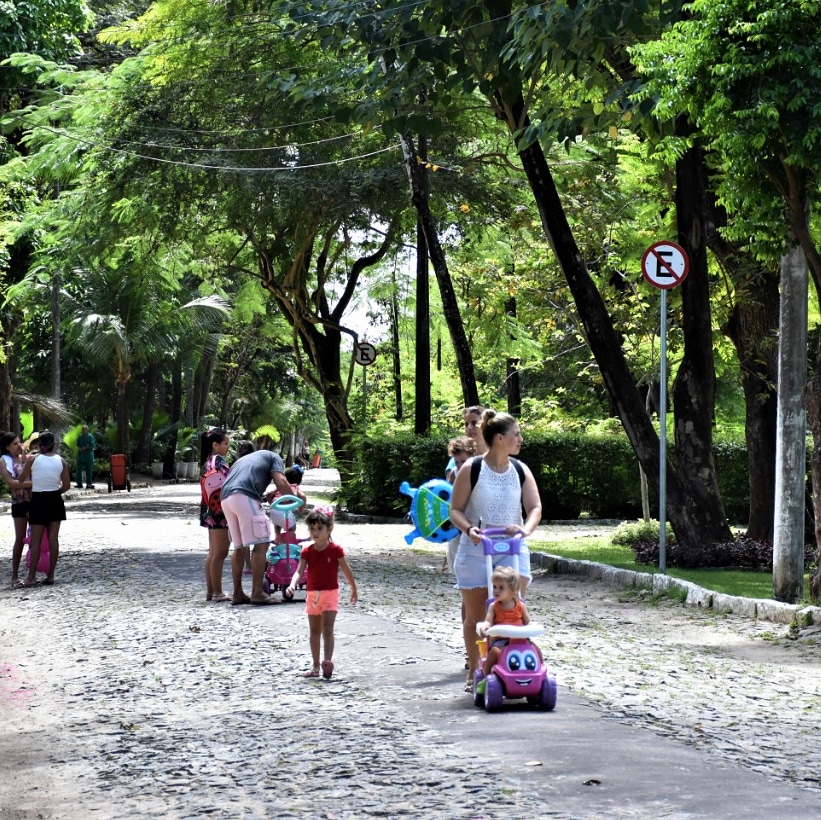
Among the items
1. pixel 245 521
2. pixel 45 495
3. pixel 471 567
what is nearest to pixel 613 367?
pixel 245 521

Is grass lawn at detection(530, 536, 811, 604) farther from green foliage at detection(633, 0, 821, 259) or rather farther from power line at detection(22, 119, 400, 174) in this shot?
power line at detection(22, 119, 400, 174)

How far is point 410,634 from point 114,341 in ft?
129

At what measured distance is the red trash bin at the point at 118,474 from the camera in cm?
4471

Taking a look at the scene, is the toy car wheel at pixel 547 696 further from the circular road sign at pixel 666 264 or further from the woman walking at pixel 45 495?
the woman walking at pixel 45 495

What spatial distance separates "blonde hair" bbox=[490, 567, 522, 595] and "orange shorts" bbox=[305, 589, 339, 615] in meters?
1.80

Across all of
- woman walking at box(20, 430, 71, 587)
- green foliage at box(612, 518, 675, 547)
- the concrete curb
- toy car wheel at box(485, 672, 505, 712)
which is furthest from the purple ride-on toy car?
green foliage at box(612, 518, 675, 547)

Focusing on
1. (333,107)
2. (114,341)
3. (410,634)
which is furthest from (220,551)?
(114,341)

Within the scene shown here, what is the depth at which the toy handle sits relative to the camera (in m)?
13.0

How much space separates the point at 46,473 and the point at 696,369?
8.36 meters

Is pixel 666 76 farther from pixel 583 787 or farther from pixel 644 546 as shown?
pixel 644 546

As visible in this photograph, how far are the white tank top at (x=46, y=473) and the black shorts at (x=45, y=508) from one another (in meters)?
0.08

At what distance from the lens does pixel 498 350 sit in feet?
110

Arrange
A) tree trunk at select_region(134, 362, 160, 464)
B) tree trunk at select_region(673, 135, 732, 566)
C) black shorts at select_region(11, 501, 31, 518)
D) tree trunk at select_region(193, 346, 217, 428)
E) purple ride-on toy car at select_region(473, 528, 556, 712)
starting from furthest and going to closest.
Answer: tree trunk at select_region(193, 346, 217, 428)
tree trunk at select_region(134, 362, 160, 464)
tree trunk at select_region(673, 135, 732, 566)
black shorts at select_region(11, 501, 31, 518)
purple ride-on toy car at select_region(473, 528, 556, 712)

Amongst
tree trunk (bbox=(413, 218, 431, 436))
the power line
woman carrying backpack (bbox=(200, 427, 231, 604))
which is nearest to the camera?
woman carrying backpack (bbox=(200, 427, 231, 604))
